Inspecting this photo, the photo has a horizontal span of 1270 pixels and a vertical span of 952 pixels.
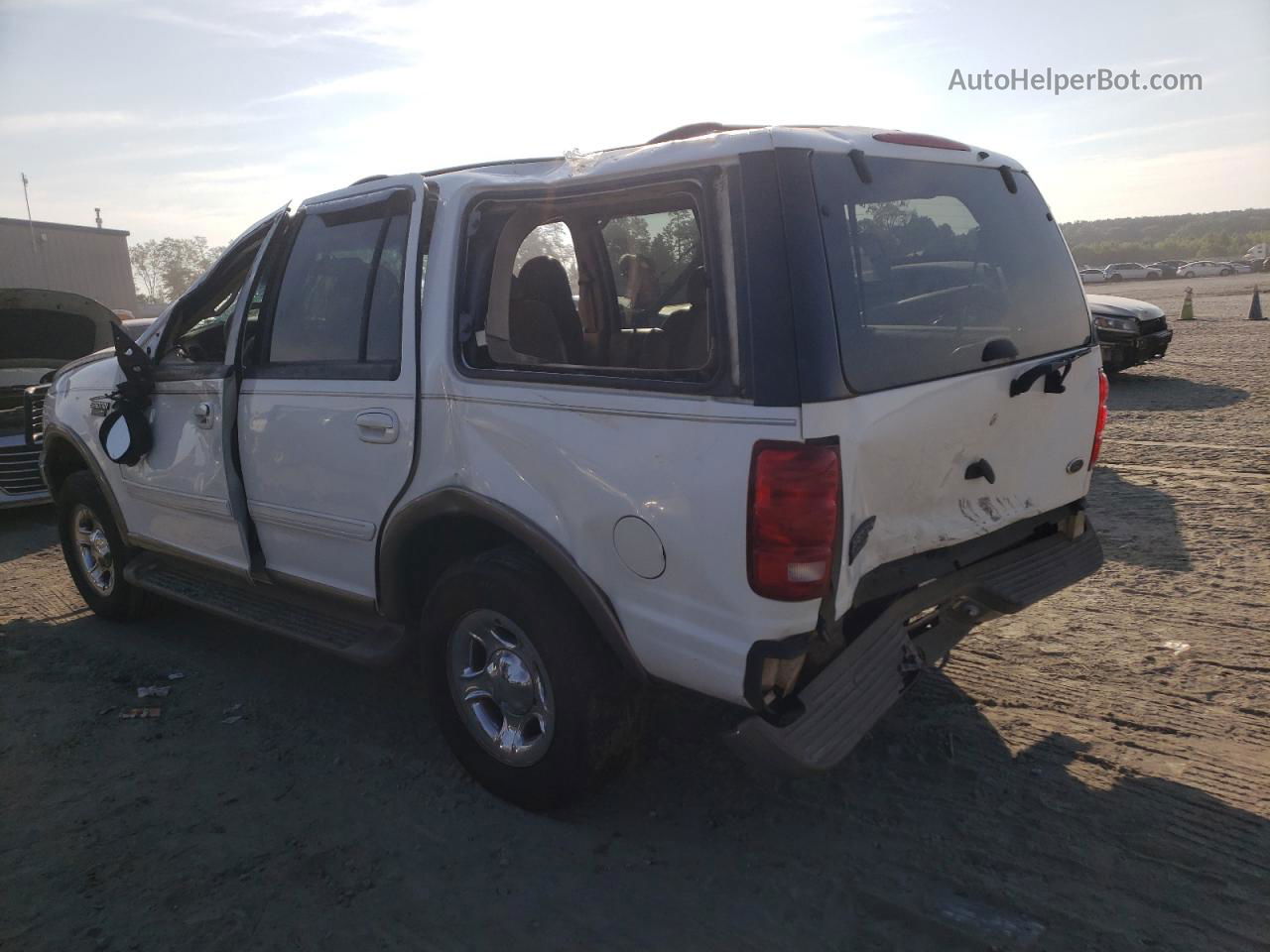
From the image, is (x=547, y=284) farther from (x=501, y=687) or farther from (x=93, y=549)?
(x=93, y=549)

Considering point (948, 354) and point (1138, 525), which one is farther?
point (1138, 525)

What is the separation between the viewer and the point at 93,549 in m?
5.39

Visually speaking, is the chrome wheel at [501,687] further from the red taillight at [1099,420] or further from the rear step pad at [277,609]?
the red taillight at [1099,420]

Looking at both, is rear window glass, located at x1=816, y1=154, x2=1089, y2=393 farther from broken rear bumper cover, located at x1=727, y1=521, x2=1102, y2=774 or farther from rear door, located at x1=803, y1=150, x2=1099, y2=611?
broken rear bumper cover, located at x1=727, y1=521, x2=1102, y2=774

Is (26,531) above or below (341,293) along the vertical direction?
below

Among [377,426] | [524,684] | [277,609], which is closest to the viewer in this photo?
[524,684]

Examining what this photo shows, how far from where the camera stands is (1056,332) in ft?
10.8

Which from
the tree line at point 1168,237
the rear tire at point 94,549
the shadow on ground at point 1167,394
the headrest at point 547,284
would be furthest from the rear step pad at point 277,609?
the tree line at point 1168,237

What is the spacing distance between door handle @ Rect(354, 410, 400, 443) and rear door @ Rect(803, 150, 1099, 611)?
1.59m

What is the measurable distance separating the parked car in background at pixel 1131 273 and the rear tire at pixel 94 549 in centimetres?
5865

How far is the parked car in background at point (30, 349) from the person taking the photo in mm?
7559

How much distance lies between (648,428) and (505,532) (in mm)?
753

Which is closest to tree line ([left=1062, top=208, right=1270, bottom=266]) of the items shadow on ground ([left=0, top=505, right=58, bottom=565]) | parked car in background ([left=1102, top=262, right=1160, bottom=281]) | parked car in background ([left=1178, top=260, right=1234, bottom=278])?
parked car in background ([left=1102, top=262, right=1160, bottom=281])

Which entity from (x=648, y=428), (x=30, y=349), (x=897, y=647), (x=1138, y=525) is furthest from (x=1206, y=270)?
(x=648, y=428)
